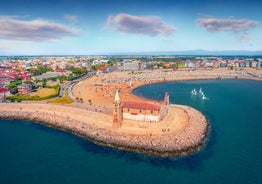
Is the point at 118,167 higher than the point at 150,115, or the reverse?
the point at 150,115

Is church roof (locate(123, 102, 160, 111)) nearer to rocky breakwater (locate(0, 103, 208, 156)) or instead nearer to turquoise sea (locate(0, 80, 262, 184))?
rocky breakwater (locate(0, 103, 208, 156))

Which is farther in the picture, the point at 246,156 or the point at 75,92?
the point at 75,92

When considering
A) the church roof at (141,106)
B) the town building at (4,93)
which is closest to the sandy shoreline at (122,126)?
the church roof at (141,106)

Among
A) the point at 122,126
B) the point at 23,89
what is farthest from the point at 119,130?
the point at 23,89

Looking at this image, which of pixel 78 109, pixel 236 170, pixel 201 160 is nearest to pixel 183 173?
pixel 201 160

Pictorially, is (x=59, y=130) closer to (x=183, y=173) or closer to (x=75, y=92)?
(x=183, y=173)

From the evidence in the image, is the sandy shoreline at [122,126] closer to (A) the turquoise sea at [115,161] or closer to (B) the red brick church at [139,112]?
(B) the red brick church at [139,112]

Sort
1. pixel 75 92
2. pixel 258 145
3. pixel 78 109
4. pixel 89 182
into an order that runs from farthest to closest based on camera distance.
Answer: pixel 75 92
pixel 78 109
pixel 258 145
pixel 89 182
